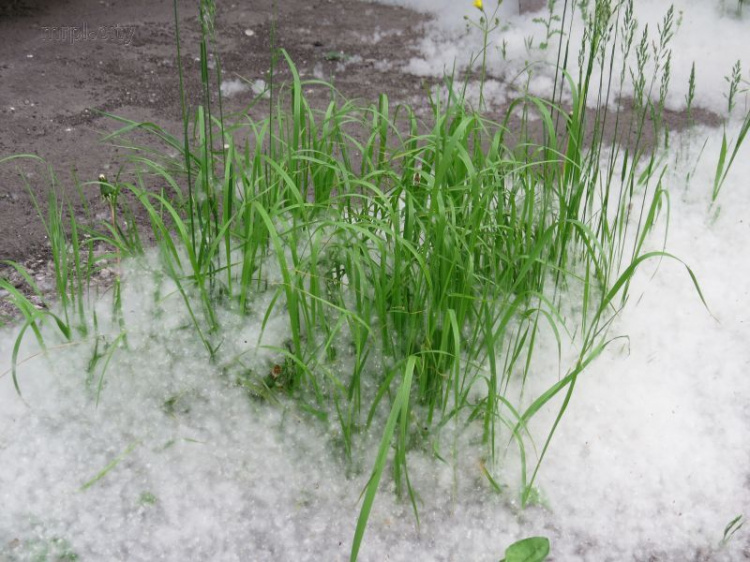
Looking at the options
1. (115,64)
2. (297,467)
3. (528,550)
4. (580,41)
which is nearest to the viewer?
(528,550)

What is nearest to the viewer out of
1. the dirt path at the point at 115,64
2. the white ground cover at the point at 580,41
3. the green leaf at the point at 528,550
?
the green leaf at the point at 528,550

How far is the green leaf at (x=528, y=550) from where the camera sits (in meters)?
1.42

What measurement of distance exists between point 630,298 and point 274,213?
86 centimetres

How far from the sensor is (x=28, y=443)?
1618 millimetres

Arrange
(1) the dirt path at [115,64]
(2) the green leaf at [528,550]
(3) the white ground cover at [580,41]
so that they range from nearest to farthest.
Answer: (2) the green leaf at [528,550] < (1) the dirt path at [115,64] < (3) the white ground cover at [580,41]

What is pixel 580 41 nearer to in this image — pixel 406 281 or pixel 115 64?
pixel 115 64

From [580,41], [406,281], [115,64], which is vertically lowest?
[406,281]

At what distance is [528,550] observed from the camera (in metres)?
1.43

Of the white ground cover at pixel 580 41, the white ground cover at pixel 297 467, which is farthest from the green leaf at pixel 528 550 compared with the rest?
the white ground cover at pixel 580 41

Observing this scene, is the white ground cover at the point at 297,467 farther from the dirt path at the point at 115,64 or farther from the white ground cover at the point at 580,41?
the white ground cover at the point at 580,41

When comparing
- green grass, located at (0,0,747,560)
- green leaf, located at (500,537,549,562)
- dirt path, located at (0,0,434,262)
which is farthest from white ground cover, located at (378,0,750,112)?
green leaf, located at (500,537,549,562)

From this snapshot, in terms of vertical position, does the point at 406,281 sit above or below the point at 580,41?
below

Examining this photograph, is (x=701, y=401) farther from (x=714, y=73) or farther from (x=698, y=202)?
(x=714, y=73)

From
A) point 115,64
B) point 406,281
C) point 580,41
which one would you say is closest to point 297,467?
point 406,281
